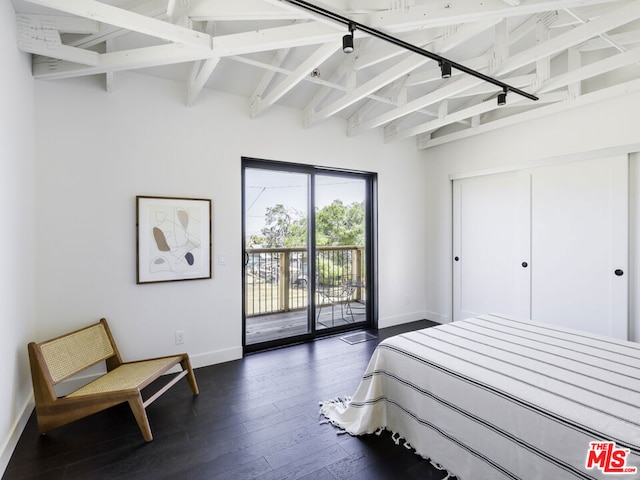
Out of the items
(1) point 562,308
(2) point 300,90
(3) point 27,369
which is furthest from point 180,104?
(1) point 562,308

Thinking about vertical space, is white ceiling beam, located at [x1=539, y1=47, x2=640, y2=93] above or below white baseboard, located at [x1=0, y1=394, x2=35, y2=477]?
above

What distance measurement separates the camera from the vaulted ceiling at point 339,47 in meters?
1.84

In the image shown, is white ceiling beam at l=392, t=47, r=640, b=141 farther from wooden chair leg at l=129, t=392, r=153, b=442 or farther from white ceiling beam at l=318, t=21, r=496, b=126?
wooden chair leg at l=129, t=392, r=153, b=442

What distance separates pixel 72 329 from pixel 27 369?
361mm

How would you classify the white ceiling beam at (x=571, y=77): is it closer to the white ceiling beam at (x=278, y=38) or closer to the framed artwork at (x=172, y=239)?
the white ceiling beam at (x=278, y=38)

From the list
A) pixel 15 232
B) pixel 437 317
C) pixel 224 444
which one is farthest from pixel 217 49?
pixel 437 317

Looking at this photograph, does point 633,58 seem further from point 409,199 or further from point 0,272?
point 0,272

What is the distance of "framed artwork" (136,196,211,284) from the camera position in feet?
9.25

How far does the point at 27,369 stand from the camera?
2318 millimetres

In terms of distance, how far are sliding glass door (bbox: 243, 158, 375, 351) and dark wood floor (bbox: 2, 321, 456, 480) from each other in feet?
3.44

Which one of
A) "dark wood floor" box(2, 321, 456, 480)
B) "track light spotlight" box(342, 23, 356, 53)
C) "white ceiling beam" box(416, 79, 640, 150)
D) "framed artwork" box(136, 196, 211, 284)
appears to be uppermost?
"white ceiling beam" box(416, 79, 640, 150)

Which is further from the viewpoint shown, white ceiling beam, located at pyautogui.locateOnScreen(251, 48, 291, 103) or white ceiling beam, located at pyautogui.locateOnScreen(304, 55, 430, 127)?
white ceiling beam, located at pyautogui.locateOnScreen(251, 48, 291, 103)

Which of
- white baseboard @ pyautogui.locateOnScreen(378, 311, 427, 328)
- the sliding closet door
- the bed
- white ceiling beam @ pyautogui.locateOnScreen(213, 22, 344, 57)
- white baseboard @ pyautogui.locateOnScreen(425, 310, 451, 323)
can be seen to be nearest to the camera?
the bed

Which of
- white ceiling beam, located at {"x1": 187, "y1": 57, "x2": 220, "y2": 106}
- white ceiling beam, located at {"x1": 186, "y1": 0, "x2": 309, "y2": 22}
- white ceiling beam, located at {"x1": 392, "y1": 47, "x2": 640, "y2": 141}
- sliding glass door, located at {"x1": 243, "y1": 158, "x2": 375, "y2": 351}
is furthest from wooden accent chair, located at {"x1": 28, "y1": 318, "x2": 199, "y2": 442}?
white ceiling beam, located at {"x1": 392, "y1": 47, "x2": 640, "y2": 141}
